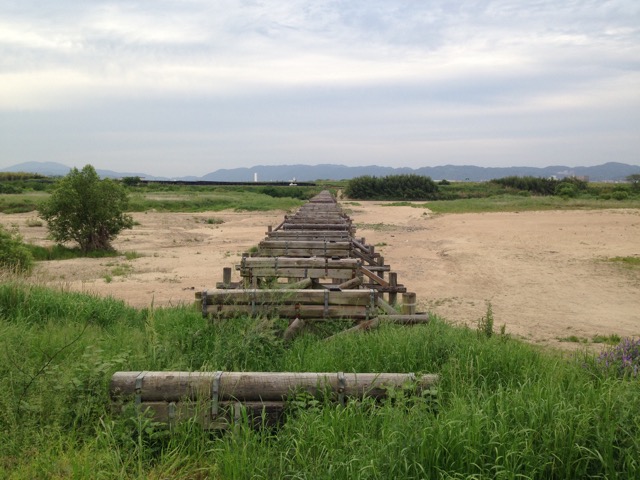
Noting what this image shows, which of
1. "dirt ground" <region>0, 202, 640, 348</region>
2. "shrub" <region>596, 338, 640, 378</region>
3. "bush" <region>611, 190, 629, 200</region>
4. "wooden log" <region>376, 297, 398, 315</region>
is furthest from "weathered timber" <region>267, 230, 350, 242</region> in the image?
"bush" <region>611, 190, 629, 200</region>

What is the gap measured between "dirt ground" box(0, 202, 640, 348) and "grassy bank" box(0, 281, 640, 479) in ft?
17.8

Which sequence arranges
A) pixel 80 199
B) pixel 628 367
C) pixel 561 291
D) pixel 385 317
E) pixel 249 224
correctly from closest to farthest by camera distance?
pixel 628 367
pixel 385 317
pixel 561 291
pixel 80 199
pixel 249 224

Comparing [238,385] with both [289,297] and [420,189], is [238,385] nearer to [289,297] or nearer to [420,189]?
[289,297]

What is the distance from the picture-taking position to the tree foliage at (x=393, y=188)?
82.2 meters

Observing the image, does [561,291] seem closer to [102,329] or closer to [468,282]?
[468,282]

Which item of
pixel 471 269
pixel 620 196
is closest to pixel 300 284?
pixel 471 269

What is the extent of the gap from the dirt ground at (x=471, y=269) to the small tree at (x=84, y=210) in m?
1.28

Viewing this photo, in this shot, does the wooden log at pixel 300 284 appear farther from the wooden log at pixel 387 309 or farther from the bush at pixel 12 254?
the bush at pixel 12 254

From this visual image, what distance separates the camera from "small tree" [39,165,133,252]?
20453 millimetres

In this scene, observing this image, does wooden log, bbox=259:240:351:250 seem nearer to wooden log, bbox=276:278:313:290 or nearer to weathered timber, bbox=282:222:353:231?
wooden log, bbox=276:278:313:290

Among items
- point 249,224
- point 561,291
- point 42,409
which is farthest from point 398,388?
point 249,224

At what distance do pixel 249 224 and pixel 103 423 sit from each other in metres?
32.0

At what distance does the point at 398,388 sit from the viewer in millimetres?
4035

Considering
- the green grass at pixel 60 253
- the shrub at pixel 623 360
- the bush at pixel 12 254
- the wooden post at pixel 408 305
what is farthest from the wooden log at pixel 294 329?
the green grass at pixel 60 253
